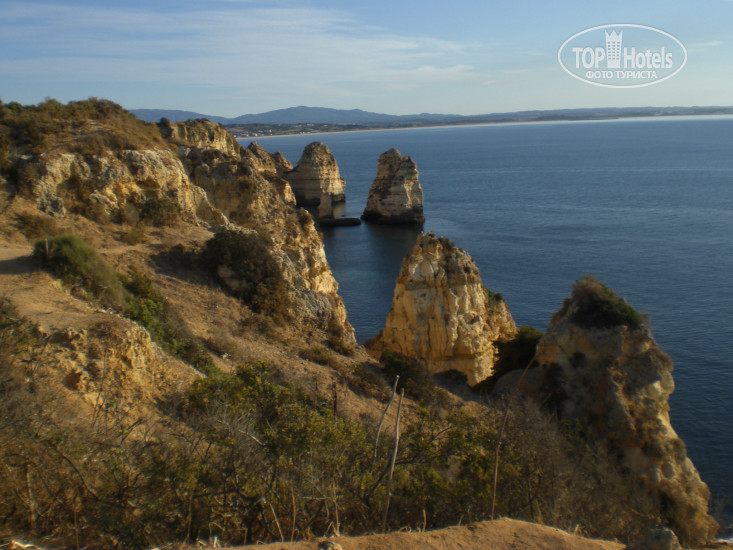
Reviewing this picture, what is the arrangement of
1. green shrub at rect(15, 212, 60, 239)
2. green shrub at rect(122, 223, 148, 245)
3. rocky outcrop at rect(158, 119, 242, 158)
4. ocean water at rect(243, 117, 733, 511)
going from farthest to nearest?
rocky outcrop at rect(158, 119, 242, 158) < ocean water at rect(243, 117, 733, 511) < green shrub at rect(122, 223, 148, 245) < green shrub at rect(15, 212, 60, 239)

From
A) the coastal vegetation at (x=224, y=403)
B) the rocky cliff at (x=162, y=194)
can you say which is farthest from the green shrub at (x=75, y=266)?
the rocky cliff at (x=162, y=194)

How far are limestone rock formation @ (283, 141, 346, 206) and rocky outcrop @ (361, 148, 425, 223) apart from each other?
14.0m

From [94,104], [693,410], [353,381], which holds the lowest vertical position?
[693,410]

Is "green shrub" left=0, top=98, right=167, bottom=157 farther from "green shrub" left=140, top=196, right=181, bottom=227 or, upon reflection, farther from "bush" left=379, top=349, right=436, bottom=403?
"bush" left=379, top=349, right=436, bottom=403

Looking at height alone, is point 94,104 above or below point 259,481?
above

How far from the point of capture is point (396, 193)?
6900 cm

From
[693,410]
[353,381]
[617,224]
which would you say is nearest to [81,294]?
[353,381]

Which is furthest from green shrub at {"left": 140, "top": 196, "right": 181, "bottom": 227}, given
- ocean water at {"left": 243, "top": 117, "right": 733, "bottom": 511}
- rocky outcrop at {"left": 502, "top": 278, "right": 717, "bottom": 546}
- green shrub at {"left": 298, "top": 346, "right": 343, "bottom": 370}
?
rocky outcrop at {"left": 502, "top": 278, "right": 717, "bottom": 546}

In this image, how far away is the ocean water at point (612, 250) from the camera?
26188mm

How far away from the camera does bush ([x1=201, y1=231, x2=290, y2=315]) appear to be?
1953cm

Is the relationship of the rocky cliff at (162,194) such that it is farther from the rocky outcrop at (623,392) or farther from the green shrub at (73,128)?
the rocky outcrop at (623,392)

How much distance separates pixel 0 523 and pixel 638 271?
43.1 metres

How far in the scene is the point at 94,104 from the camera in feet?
85.0

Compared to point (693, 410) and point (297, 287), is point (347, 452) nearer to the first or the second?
point (297, 287)
